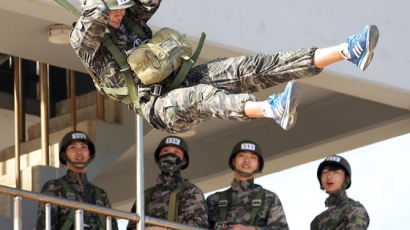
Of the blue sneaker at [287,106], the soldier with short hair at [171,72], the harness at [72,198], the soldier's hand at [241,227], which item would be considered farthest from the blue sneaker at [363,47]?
the harness at [72,198]

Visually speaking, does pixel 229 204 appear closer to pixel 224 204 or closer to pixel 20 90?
pixel 224 204

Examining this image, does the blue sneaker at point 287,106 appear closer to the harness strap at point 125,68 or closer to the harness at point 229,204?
the harness strap at point 125,68

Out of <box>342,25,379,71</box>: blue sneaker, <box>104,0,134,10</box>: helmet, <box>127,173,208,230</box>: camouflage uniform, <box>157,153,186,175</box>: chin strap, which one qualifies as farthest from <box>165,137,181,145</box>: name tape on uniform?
<box>342,25,379,71</box>: blue sneaker

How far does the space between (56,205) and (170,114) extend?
7.38 feet

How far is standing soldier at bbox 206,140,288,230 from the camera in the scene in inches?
507

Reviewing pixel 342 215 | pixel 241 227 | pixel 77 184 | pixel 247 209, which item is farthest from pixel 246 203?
pixel 77 184

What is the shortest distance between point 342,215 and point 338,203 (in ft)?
0.47

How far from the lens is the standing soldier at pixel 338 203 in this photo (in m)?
13.3

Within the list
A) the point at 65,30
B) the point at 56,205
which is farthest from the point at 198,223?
the point at 65,30

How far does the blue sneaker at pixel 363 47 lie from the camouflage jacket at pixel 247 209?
3.40 meters

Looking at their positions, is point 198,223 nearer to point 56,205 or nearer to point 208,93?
point 56,205

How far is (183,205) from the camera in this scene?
12883 millimetres

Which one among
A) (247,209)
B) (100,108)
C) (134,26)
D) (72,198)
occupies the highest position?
(100,108)

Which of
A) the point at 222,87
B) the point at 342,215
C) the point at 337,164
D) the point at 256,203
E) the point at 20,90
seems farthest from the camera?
the point at 20,90
